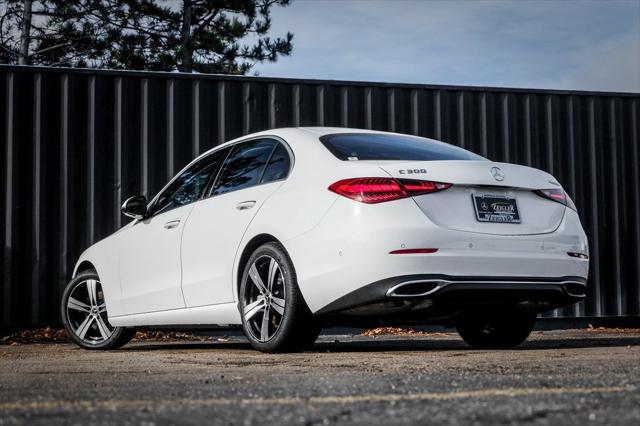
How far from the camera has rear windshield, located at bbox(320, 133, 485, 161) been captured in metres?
6.36

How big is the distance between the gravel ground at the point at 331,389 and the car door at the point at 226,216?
653mm

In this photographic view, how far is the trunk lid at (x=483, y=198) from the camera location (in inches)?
231

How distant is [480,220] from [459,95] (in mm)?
6346

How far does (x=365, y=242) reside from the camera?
5.76 m

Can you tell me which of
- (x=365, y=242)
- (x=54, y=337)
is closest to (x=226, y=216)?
(x=365, y=242)

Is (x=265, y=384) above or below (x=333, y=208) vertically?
below

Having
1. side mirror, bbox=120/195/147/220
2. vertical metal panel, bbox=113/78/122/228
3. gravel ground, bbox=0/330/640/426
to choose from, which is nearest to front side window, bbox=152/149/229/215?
side mirror, bbox=120/195/147/220

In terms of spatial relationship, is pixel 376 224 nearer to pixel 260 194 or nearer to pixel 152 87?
pixel 260 194

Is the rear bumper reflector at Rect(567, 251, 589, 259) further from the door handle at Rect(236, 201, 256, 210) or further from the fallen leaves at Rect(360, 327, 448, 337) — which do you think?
the fallen leaves at Rect(360, 327, 448, 337)

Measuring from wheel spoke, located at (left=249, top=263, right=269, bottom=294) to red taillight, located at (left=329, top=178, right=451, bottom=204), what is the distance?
0.94 metres

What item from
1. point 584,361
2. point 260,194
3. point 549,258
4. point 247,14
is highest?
Result: point 247,14

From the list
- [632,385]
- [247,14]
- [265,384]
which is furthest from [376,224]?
[247,14]

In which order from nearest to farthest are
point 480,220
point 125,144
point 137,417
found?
point 137,417 < point 480,220 < point 125,144

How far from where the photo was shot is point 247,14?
89.2 ft
